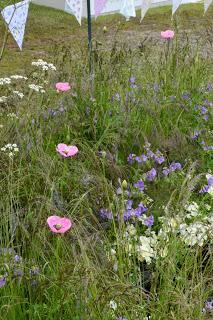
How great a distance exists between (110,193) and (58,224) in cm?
83

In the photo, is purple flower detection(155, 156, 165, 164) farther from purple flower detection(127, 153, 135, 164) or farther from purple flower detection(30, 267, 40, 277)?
purple flower detection(30, 267, 40, 277)

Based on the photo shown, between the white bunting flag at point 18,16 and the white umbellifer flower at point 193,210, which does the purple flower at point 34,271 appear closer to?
the white umbellifer flower at point 193,210

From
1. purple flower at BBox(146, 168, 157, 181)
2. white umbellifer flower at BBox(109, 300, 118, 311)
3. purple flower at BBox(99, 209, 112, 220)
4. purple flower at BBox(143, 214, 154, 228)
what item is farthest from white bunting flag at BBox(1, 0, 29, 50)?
white umbellifer flower at BBox(109, 300, 118, 311)

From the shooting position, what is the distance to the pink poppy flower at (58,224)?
6.43 ft

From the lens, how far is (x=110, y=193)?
278 cm

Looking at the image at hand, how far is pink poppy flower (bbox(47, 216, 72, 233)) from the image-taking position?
1.96m

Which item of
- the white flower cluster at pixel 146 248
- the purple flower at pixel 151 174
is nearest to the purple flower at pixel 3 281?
the white flower cluster at pixel 146 248

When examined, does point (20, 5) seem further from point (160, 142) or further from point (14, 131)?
point (160, 142)

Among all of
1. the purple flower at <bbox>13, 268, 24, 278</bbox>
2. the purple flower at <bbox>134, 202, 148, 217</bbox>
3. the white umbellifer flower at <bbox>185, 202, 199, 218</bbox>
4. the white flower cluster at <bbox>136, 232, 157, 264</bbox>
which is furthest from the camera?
the white umbellifer flower at <bbox>185, 202, 199, 218</bbox>

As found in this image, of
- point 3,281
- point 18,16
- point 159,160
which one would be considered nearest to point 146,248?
point 159,160

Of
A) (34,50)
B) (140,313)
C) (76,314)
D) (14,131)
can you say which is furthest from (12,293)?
(34,50)

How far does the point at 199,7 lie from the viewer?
13422mm

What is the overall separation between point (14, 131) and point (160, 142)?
834 millimetres

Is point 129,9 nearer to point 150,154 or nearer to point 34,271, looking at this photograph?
point 150,154
